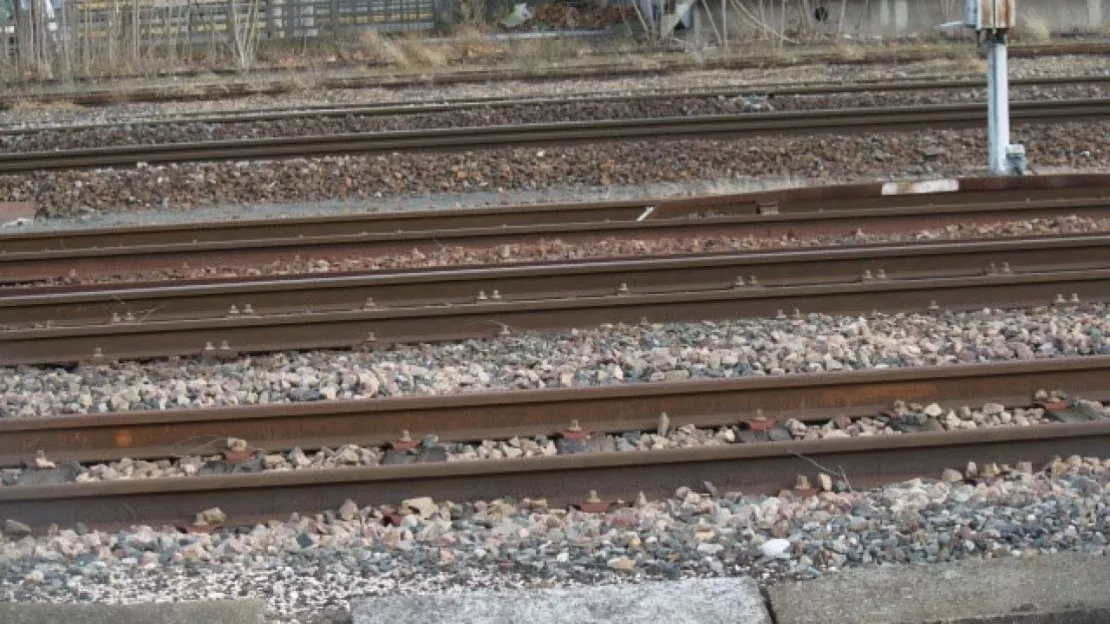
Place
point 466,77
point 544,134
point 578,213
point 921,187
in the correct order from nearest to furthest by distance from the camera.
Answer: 1. point 578,213
2. point 921,187
3. point 544,134
4. point 466,77

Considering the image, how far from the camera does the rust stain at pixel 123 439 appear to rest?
7473 millimetres

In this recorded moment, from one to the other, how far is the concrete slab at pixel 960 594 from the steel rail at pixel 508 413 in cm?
207

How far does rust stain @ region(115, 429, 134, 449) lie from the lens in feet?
24.5

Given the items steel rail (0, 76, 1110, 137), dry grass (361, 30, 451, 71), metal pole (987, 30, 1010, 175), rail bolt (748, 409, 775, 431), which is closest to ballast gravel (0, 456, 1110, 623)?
rail bolt (748, 409, 775, 431)

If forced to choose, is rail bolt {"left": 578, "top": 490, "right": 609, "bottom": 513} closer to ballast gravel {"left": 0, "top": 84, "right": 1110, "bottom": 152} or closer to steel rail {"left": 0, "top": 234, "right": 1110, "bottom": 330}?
steel rail {"left": 0, "top": 234, "right": 1110, "bottom": 330}

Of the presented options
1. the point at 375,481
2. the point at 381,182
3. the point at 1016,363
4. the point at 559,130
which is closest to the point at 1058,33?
the point at 559,130

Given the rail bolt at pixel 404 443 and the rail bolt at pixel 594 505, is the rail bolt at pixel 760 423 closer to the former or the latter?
the rail bolt at pixel 594 505

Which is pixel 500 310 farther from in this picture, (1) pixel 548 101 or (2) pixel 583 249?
(1) pixel 548 101

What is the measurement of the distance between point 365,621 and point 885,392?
326 cm

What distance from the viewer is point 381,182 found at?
1521cm

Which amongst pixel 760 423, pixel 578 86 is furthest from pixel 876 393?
pixel 578 86

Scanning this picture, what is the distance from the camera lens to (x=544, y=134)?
16062mm

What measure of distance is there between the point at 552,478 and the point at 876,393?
5.74 ft

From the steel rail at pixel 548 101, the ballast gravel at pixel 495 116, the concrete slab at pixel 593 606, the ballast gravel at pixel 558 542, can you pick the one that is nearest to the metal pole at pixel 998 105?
the ballast gravel at pixel 495 116
